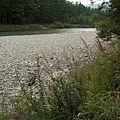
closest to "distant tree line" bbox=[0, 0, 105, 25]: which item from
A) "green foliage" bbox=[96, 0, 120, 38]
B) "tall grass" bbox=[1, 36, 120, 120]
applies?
"green foliage" bbox=[96, 0, 120, 38]

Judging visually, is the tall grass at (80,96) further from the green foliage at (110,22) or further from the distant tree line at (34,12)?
the distant tree line at (34,12)

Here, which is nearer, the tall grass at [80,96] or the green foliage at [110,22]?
the tall grass at [80,96]

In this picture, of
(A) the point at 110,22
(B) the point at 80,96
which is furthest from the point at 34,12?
(B) the point at 80,96

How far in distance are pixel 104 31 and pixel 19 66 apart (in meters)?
3.22

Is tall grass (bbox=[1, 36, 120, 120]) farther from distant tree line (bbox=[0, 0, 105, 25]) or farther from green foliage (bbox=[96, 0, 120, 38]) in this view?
distant tree line (bbox=[0, 0, 105, 25])

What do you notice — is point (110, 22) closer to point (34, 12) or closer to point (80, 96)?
point (80, 96)

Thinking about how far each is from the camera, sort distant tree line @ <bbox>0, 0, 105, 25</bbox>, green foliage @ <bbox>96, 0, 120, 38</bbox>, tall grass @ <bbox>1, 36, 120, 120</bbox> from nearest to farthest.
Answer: tall grass @ <bbox>1, 36, 120, 120</bbox>, green foliage @ <bbox>96, 0, 120, 38</bbox>, distant tree line @ <bbox>0, 0, 105, 25</bbox>

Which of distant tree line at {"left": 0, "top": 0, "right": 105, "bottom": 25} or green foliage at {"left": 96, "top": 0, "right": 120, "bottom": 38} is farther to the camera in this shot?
distant tree line at {"left": 0, "top": 0, "right": 105, "bottom": 25}

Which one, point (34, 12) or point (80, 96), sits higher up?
point (34, 12)

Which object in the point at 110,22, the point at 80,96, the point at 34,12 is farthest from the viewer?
the point at 34,12

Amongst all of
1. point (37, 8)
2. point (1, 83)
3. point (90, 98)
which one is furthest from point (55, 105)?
point (37, 8)

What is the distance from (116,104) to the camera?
1.69 m

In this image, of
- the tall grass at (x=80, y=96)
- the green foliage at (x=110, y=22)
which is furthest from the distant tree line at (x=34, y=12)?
the tall grass at (x=80, y=96)

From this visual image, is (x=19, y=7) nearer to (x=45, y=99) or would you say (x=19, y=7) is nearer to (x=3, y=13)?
(x=3, y=13)
